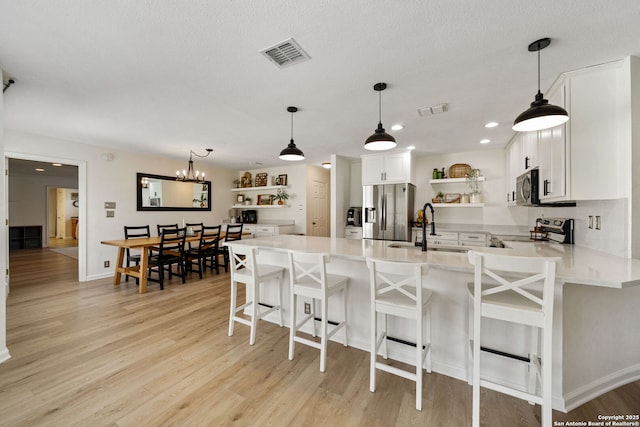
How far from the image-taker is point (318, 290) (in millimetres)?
2146

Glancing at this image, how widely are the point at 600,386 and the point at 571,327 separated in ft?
1.74

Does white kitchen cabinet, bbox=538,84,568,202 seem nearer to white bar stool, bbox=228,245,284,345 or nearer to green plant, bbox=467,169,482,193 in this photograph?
green plant, bbox=467,169,482,193

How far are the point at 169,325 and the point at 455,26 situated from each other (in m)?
3.63

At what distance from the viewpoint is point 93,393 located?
5.91ft

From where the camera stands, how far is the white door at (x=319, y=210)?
22.3 ft

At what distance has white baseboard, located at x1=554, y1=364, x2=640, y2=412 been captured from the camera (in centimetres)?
166

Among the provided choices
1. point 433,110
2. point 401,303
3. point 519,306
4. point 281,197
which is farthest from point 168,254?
point 519,306

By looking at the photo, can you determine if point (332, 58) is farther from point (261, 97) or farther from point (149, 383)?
point (149, 383)

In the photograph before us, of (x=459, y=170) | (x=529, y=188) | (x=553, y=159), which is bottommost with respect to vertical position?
(x=529, y=188)

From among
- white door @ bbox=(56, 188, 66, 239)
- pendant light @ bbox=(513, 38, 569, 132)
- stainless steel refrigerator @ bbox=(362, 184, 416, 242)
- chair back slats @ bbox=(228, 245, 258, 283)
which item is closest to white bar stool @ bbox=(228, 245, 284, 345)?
chair back slats @ bbox=(228, 245, 258, 283)

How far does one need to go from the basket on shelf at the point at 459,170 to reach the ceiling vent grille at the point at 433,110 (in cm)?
239

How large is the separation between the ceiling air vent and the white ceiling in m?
0.05

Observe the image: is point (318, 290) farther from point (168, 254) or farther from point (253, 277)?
point (168, 254)

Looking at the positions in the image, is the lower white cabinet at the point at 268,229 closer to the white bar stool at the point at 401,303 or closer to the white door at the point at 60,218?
the white bar stool at the point at 401,303
